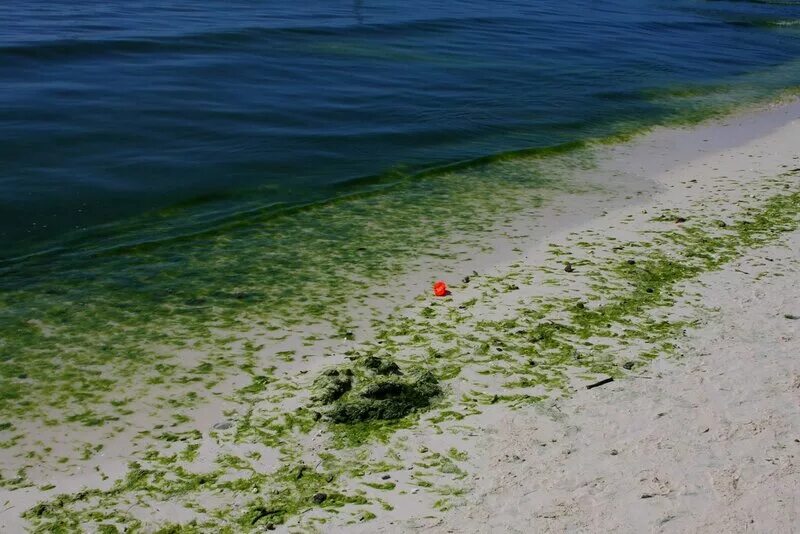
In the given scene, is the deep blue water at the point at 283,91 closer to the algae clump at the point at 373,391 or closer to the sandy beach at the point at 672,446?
the algae clump at the point at 373,391

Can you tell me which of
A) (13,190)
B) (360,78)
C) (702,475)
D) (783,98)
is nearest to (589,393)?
(702,475)

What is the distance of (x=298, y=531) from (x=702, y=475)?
2.41m

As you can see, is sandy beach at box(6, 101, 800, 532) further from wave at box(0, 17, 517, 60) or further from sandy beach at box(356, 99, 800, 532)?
wave at box(0, 17, 517, 60)

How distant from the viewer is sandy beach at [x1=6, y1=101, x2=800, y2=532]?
510cm

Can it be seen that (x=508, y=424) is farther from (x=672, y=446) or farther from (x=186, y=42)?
(x=186, y=42)

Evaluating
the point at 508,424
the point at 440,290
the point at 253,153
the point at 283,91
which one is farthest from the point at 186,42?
the point at 508,424

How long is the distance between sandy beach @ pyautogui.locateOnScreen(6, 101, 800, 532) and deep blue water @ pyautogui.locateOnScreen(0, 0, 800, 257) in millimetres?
4771

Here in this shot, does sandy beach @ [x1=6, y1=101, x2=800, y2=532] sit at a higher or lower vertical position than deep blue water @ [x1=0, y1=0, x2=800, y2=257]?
lower

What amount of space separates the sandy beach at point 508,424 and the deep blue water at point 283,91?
4.77 m

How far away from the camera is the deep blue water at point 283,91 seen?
41.8ft

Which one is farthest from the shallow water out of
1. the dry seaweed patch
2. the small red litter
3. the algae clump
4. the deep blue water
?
the algae clump

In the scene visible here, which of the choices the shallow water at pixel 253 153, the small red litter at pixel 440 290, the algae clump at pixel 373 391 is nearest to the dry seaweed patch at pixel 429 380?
the algae clump at pixel 373 391

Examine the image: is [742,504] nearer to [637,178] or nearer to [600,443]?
[600,443]

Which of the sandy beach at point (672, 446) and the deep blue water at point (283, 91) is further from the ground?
the deep blue water at point (283, 91)
